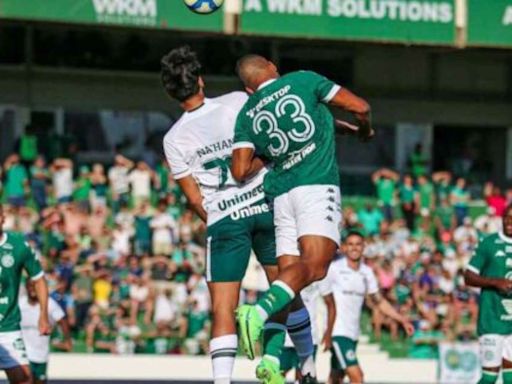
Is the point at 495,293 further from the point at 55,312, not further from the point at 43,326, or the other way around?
the point at 55,312

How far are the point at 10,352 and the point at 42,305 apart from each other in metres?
0.53

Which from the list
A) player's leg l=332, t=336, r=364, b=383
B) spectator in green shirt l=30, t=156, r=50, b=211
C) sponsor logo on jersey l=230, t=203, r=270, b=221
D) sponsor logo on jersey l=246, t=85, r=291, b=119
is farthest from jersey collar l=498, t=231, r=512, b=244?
spectator in green shirt l=30, t=156, r=50, b=211

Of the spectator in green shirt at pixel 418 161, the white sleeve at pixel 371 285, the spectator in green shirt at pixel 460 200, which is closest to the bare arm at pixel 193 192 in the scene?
the white sleeve at pixel 371 285

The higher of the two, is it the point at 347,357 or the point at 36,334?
the point at 36,334

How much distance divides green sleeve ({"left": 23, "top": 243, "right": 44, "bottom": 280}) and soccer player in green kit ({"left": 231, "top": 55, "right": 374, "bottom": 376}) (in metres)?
3.71

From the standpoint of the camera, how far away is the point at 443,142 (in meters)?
32.5

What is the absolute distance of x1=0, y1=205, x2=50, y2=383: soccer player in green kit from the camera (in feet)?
40.9

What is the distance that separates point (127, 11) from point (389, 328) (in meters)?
7.24

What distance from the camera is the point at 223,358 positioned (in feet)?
31.6

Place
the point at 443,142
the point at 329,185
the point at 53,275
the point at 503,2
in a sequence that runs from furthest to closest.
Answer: the point at 443,142 < the point at 503,2 < the point at 53,275 < the point at 329,185

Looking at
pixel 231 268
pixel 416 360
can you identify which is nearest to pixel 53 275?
pixel 416 360

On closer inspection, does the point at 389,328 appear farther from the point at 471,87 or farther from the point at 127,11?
the point at 471,87

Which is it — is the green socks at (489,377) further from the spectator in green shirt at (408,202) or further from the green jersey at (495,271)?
the spectator in green shirt at (408,202)

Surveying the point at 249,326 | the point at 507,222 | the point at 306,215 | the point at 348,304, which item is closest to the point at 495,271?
the point at 507,222
